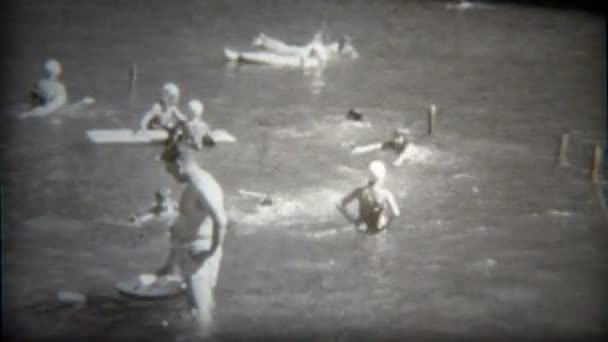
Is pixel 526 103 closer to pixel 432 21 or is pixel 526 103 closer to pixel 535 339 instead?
pixel 432 21

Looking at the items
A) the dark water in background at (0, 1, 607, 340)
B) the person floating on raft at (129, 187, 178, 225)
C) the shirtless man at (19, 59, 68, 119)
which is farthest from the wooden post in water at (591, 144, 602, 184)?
the shirtless man at (19, 59, 68, 119)

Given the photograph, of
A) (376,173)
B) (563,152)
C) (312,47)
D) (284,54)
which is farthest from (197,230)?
(312,47)

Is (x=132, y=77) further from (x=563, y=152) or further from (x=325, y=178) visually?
(x=563, y=152)

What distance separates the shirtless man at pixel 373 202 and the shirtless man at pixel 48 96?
11.4 ft

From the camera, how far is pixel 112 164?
318 inches

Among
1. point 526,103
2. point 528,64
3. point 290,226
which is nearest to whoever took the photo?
point 290,226

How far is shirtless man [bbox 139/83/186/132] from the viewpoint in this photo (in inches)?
311

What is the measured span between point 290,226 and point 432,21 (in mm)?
8735

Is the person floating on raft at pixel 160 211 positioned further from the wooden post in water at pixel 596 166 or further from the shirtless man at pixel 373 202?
the wooden post in water at pixel 596 166

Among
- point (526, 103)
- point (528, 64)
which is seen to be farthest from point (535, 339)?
point (528, 64)

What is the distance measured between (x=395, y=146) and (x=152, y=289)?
13.7 feet

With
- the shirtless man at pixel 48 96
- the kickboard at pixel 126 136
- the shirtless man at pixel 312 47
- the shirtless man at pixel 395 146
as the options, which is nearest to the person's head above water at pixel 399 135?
the shirtless man at pixel 395 146

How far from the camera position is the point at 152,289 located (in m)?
5.85

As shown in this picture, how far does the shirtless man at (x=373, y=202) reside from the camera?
7.17 m
